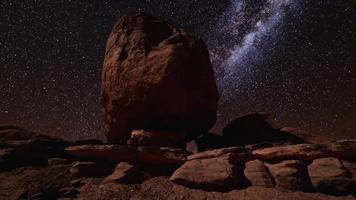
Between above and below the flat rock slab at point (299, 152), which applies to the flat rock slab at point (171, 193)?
below

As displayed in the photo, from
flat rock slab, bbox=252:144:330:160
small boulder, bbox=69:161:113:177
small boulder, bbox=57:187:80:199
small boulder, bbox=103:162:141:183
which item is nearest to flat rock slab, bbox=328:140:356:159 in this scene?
flat rock slab, bbox=252:144:330:160

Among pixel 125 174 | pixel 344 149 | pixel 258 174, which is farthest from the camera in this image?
pixel 125 174

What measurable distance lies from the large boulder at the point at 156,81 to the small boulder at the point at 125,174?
10.3 feet

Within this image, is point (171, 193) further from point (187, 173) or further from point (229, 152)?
point (229, 152)

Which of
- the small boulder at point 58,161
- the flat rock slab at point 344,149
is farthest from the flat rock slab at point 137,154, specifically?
the flat rock slab at point 344,149

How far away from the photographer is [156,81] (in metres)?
11.8

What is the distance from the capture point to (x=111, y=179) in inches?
338

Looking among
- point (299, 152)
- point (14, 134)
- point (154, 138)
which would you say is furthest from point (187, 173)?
point (14, 134)

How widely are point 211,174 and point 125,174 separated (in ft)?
9.14

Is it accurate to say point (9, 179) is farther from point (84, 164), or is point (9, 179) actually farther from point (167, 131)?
point (167, 131)

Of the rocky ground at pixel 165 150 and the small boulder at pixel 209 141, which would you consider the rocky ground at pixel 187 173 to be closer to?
the rocky ground at pixel 165 150

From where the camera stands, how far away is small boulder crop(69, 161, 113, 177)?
938 cm

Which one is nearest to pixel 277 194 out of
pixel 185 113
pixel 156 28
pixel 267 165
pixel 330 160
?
pixel 267 165

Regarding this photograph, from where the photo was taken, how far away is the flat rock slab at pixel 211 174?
7.92 meters
